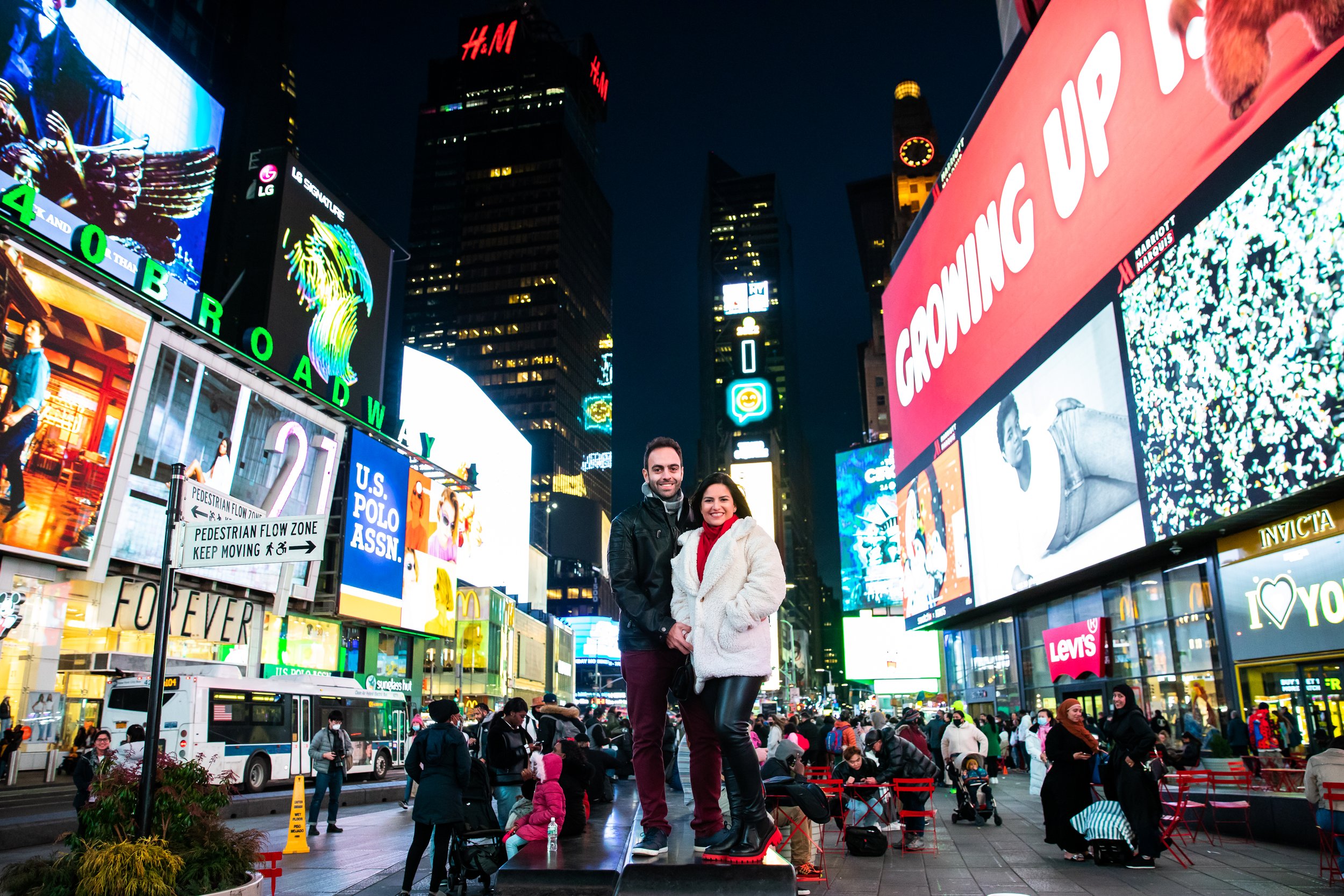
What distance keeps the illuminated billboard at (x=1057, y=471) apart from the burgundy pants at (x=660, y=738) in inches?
568

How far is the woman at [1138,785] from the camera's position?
8.57 m

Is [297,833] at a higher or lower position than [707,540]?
lower

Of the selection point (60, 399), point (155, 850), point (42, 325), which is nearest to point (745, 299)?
point (60, 399)

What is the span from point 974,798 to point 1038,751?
127 centimetres

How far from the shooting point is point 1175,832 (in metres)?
11.1

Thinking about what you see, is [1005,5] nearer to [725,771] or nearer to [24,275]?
[24,275]

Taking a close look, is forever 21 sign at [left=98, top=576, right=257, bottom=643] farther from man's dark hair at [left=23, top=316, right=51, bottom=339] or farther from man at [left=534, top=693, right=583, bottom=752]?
man at [left=534, top=693, right=583, bottom=752]

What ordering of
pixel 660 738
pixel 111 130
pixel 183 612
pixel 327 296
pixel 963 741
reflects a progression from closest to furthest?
pixel 660 738 < pixel 963 741 < pixel 111 130 < pixel 183 612 < pixel 327 296

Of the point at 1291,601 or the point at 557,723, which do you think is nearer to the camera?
the point at 557,723

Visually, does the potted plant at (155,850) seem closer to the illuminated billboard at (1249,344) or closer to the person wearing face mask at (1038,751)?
the person wearing face mask at (1038,751)

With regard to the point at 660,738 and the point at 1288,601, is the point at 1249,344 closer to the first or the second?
the point at 1288,601

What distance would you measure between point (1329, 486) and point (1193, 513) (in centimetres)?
264

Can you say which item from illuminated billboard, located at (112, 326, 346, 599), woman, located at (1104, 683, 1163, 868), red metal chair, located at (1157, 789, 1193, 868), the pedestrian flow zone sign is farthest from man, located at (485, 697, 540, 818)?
illuminated billboard, located at (112, 326, 346, 599)

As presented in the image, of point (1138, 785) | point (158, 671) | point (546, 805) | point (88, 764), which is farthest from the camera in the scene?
point (88, 764)
